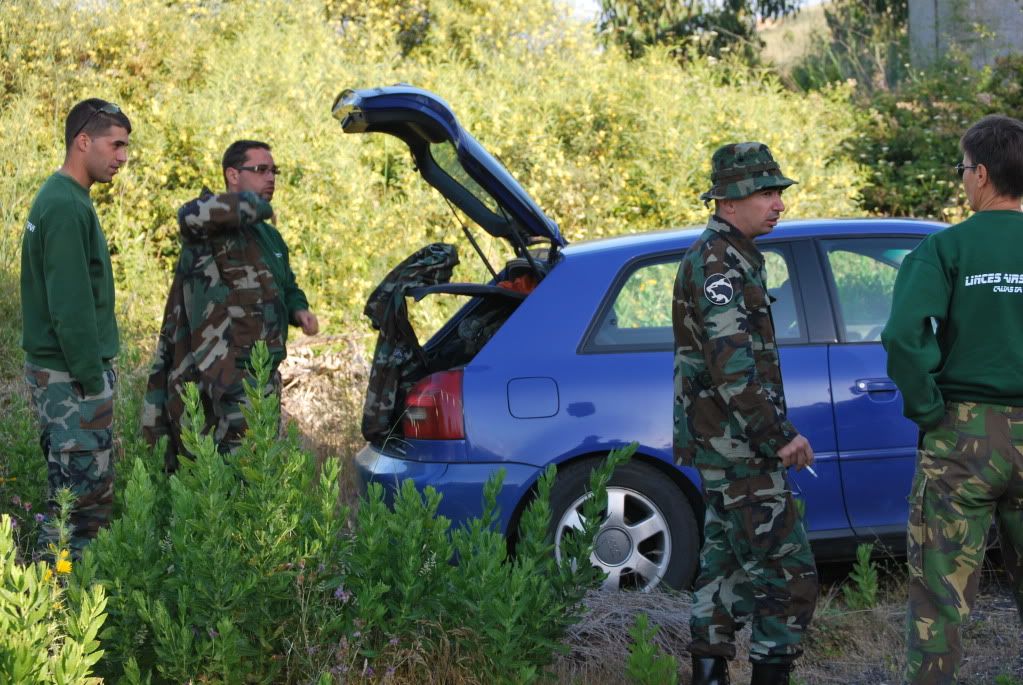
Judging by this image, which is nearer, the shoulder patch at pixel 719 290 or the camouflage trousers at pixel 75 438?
the shoulder patch at pixel 719 290

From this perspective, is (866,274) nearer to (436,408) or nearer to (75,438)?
(436,408)

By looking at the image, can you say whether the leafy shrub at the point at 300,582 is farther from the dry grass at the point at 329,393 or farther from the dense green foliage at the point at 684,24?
the dense green foliage at the point at 684,24

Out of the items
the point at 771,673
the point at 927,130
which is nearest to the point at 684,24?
the point at 927,130

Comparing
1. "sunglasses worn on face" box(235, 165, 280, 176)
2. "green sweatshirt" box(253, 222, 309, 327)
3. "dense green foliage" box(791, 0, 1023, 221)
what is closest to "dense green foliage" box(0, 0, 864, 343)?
"dense green foliage" box(791, 0, 1023, 221)

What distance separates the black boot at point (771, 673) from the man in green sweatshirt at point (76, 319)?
2.53m

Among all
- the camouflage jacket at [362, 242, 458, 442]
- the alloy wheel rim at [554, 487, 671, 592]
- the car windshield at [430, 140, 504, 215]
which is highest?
the car windshield at [430, 140, 504, 215]

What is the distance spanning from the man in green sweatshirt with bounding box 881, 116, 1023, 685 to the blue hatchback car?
151 cm

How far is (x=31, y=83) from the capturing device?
37.4 ft

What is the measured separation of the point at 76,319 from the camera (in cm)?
430

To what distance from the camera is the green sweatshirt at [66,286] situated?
4301 mm

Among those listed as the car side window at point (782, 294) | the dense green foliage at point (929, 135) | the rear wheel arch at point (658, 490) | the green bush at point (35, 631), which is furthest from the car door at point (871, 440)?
the dense green foliage at point (929, 135)

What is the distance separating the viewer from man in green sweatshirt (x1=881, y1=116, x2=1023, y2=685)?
322 cm

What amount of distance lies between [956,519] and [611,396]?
1753mm

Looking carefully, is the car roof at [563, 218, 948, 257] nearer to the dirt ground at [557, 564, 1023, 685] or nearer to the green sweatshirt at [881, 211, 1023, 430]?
the dirt ground at [557, 564, 1023, 685]
